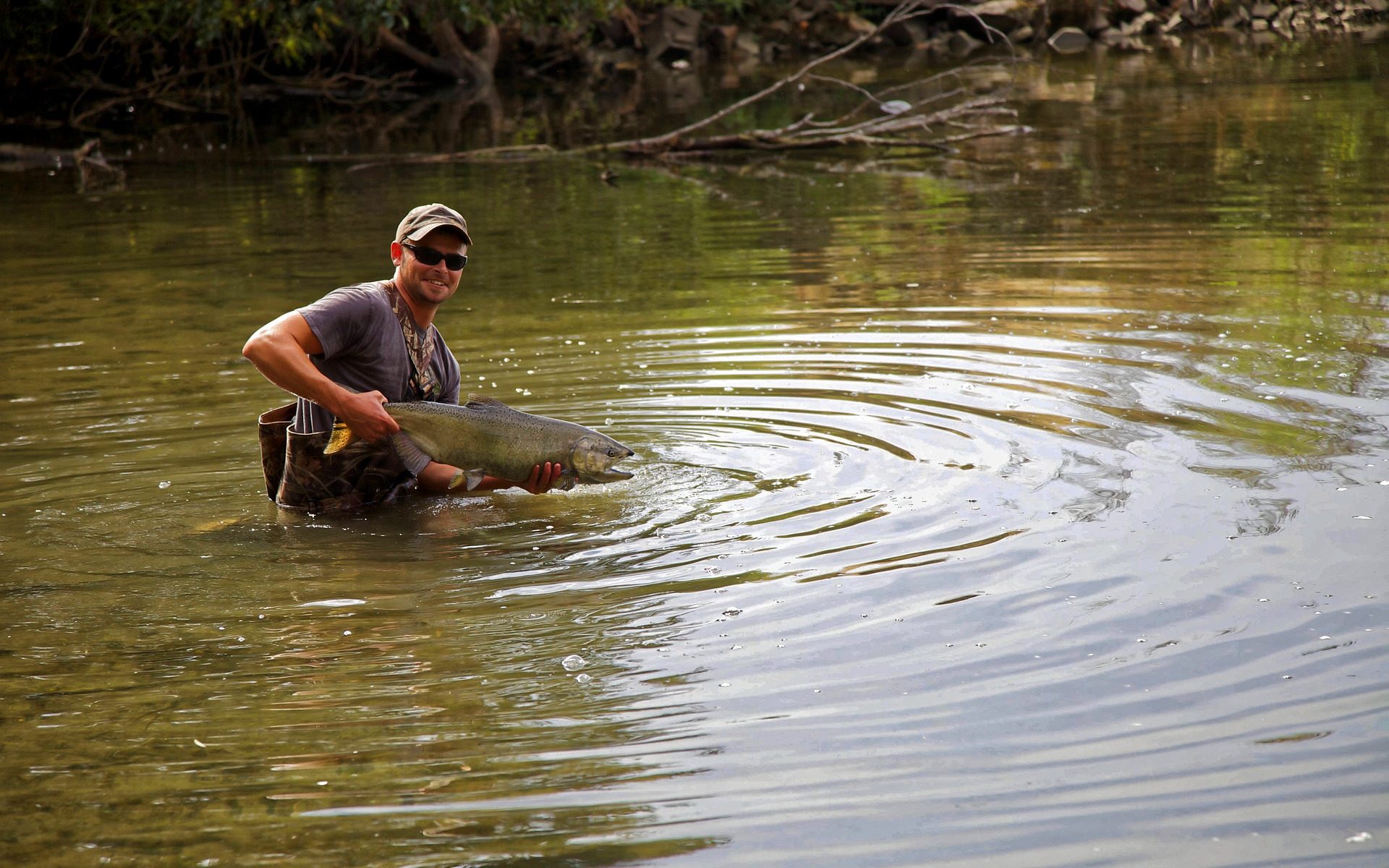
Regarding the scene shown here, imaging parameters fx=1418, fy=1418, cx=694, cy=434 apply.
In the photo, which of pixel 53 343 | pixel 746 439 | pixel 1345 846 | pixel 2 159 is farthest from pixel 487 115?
pixel 1345 846

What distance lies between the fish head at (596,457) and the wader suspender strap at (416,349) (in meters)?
0.83

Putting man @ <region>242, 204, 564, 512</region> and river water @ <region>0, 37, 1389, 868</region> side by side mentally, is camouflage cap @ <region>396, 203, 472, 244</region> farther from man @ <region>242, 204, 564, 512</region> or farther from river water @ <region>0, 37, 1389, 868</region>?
river water @ <region>0, 37, 1389, 868</region>

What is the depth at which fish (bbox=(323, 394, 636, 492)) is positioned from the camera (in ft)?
18.8

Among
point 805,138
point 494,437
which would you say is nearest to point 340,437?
point 494,437

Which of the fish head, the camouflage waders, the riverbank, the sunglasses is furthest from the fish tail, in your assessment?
the riverbank

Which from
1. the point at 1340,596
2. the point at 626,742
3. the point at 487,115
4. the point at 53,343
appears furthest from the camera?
the point at 487,115

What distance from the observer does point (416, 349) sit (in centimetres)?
608

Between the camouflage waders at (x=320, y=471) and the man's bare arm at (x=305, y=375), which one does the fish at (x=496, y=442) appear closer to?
the man's bare arm at (x=305, y=375)

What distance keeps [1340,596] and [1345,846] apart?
1580 millimetres

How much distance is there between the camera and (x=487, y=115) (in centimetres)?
2803

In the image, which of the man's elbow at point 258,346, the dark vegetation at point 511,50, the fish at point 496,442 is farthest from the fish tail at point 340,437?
the dark vegetation at point 511,50

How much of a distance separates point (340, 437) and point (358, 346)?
38cm

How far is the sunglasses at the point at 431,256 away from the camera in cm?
588

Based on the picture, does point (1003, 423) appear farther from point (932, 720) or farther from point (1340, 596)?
point (932, 720)
